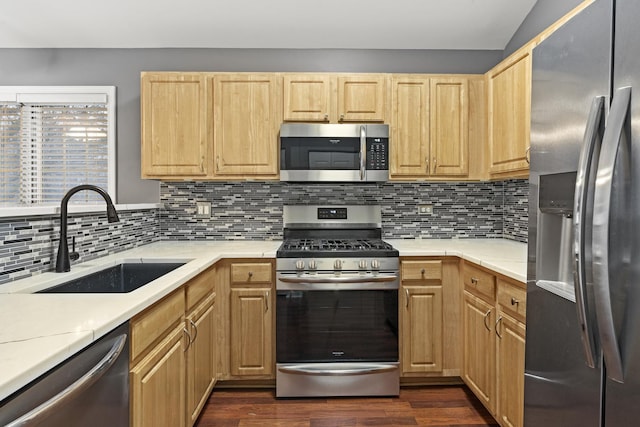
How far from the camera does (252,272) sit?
254cm

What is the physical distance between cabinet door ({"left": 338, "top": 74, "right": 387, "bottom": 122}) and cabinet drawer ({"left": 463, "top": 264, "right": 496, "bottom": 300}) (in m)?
1.18

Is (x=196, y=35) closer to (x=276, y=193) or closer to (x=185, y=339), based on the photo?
(x=276, y=193)

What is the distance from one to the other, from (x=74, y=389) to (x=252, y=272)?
1.64 meters

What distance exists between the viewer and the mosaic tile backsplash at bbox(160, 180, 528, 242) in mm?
3174

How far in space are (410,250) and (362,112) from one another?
40.0 inches

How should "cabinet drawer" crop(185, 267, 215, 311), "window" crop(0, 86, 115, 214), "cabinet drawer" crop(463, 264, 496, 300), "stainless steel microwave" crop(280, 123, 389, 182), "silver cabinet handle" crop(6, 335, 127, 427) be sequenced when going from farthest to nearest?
"window" crop(0, 86, 115, 214), "stainless steel microwave" crop(280, 123, 389, 182), "cabinet drawer" crop(463, 264, 496, 300), "cabinet drawer" crop(185, 267, 215, 311), "silver cabinet handle" crop(6, 335, 127, 427)

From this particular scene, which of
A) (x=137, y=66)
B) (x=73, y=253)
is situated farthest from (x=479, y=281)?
(x=137, y=66)

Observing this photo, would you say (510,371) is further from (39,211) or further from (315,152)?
(39,211)

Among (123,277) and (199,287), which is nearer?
(199,287)

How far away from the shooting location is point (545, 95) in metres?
1.26

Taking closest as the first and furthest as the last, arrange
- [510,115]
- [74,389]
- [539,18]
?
1. [74,389]
2. [510,115]
3. [539,18]

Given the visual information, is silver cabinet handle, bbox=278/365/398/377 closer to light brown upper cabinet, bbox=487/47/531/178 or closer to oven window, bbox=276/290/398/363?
oven window, bbox=276/290/398/363

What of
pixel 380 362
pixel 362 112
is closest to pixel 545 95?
pixel 362 112

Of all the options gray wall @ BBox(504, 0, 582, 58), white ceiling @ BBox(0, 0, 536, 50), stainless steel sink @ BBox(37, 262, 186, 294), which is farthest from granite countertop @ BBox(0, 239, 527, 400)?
white ceiling @ BBox(0, 0, 536, 50)
